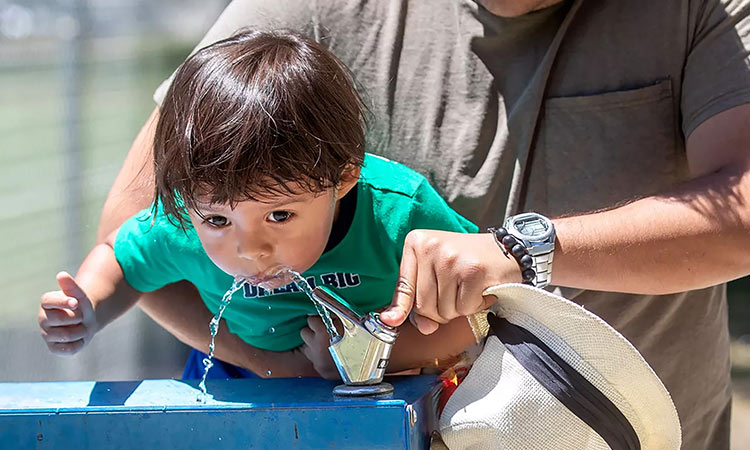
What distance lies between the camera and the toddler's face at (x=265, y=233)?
1.25 meters

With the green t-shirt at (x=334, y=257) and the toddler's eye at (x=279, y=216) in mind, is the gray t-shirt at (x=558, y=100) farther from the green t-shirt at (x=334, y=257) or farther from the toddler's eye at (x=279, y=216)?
the toddler's eye at (x=279, y=216)

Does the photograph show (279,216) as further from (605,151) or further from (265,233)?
(605,151)

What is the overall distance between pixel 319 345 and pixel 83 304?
35 cm

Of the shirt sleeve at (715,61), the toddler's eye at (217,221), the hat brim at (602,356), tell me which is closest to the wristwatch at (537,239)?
the hat brim at (602,356)

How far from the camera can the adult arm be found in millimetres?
1224

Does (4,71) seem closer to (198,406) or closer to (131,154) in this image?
(131,154)

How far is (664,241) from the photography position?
4.57 ft

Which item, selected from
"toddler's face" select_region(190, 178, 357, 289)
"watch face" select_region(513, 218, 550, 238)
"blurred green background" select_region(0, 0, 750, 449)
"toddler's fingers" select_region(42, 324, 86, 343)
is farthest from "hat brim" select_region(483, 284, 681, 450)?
"blurred green background" select_region(0, 0, 750, 449)

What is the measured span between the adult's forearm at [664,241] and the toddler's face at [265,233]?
1.04 ft

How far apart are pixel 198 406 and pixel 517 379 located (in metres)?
0.36

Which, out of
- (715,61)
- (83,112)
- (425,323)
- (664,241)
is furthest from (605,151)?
(83,112)

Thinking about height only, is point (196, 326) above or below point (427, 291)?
below

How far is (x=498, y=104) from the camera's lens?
175 cm

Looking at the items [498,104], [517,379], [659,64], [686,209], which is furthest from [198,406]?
[659,64]
